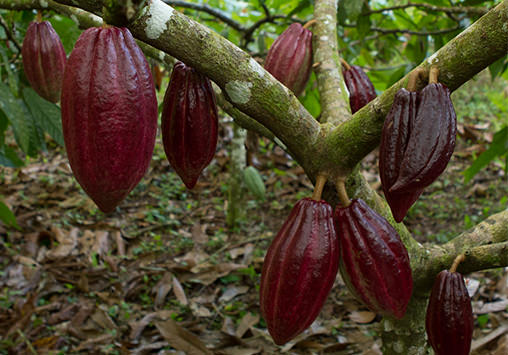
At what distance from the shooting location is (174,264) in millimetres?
2697

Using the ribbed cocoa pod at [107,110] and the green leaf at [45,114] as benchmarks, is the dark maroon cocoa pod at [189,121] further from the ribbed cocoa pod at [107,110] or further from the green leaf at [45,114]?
the green leaf at [45,114]

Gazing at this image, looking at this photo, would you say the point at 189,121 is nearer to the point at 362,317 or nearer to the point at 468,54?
the point at 468,54

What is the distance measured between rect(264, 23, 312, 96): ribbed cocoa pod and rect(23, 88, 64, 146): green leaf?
0.83 metres

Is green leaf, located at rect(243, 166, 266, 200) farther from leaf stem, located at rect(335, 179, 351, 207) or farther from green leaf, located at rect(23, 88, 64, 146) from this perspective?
leaf stem, located at rect(335, 179, 351, 207)

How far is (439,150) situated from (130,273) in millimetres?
2279

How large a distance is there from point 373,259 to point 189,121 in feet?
1.20

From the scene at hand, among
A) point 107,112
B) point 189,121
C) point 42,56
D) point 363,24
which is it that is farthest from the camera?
Result: point 363,24

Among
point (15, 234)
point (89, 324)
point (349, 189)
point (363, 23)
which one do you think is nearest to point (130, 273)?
point (89, 324)

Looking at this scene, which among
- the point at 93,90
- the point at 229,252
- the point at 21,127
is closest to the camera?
the point at 93,90

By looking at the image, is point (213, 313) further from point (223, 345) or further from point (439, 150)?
point (439, 150)

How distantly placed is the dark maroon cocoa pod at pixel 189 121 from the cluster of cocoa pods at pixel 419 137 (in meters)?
0.30

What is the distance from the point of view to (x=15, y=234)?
297 cm

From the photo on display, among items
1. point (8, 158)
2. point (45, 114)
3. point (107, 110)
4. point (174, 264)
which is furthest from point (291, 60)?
point (174, 264)

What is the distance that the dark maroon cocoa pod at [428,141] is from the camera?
0.64 metres
